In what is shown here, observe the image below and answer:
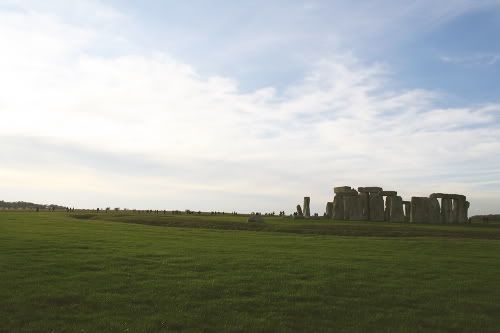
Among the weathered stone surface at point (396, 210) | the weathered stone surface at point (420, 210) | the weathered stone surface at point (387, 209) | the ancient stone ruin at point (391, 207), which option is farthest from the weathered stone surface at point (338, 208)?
the weathered stone surface at point (420, 210)

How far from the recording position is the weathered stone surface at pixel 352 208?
56438mm

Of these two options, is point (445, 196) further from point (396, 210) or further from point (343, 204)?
point (343, 204)

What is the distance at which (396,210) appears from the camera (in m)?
55.8

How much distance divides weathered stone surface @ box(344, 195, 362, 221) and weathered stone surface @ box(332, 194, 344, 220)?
3.12 ft

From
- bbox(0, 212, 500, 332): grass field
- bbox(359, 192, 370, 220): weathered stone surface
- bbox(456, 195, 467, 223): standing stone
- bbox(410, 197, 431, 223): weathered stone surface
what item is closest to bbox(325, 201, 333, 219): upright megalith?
bbox(359, 192, 370, 220): weathered stone surface

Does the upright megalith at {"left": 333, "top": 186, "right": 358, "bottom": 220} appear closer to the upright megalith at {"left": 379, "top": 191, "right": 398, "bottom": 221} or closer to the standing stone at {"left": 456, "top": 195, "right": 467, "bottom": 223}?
the upright megalith at {"left": 379, "top": 191, "right": 398, "bottom": 221}

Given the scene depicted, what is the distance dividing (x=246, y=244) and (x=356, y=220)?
30.0 m

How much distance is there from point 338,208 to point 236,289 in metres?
44.1

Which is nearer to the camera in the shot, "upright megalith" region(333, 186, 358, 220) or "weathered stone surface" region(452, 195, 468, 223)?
"upright megalith" region(333, 186, 358, 220)

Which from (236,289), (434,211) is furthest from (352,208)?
(236,289)

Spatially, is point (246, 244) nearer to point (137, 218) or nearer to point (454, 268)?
point (454, 268)

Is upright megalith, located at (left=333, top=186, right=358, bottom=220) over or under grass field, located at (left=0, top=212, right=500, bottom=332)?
over

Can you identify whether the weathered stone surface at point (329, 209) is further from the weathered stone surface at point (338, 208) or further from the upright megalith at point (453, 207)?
the upright megalith at point (453, 207)

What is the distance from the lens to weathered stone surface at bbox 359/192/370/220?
5662cm
